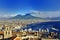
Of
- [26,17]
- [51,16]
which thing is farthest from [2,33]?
[51,16]

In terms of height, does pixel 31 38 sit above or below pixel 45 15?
below

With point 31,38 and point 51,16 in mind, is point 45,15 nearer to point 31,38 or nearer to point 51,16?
point 51,16

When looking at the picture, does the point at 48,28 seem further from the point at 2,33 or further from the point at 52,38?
the point at 2,33

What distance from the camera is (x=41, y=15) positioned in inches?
321

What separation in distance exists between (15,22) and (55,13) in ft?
3.28

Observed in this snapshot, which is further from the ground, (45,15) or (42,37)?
(45,15)

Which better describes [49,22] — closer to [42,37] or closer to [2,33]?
[42,37]

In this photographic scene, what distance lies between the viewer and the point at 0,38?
27.2ft

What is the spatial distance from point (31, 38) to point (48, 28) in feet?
1.58

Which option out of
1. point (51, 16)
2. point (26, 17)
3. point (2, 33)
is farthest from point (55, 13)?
point (2, 33)

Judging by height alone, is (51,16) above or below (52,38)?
above

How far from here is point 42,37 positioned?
26.4 feet

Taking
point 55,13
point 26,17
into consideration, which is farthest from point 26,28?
point 55,13

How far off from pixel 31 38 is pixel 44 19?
56 centimetres
